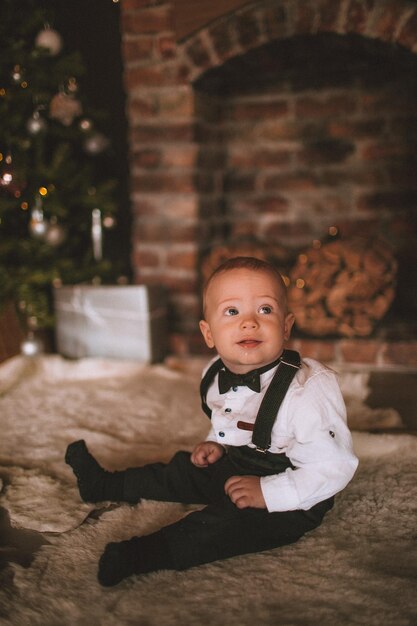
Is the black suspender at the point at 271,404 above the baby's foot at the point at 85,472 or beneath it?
above

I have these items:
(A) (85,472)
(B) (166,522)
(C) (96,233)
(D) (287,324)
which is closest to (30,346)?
(C) (96,233)

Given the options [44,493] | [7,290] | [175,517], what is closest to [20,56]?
[7,290]

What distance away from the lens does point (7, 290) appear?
199 centimetres

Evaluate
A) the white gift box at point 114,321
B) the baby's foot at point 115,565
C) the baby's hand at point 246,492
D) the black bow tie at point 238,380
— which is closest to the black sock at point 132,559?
the baby's foot at point 115,565

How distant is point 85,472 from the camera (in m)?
1.13

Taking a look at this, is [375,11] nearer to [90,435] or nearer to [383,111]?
[383,111]

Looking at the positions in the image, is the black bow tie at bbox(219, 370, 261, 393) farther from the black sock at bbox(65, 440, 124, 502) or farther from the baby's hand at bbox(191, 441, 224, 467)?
the black sock at bbox(65, 440, 124, 502)

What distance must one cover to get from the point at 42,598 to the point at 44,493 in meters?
0.32

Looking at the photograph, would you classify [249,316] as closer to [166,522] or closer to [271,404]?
[271,404]

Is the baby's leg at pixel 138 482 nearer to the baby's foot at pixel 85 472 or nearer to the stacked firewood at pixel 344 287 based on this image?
the baby's foot at pixel 85 472

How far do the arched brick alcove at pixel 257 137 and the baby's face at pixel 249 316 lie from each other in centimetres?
95

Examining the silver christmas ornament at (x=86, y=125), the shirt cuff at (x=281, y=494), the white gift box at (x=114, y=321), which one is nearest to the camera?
the shirt cuff at (x=281, y=494)

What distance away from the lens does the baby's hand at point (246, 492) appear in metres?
0.96

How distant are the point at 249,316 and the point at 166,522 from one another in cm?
40
